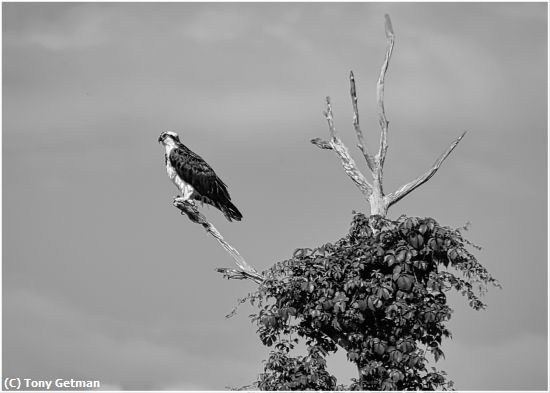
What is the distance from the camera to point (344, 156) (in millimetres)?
18312

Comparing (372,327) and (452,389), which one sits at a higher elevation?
(372,327)

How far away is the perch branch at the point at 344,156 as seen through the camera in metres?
18.0

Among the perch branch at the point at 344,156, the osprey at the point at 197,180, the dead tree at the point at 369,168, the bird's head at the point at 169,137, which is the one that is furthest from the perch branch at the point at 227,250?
the bird's head at the point at 169,137

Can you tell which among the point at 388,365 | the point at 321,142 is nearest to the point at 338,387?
the point at 388,365

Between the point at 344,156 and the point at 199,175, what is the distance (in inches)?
161

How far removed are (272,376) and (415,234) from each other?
2.94 m

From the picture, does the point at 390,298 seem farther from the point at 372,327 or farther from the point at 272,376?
the point at 272,376

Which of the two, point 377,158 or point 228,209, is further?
point 228,209

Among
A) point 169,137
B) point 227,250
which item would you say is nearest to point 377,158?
point 227,250

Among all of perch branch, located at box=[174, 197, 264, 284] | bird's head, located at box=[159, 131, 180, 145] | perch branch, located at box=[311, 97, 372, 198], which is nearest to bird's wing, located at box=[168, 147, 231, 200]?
bird's head, located at box=[159, 131, 180, 145]

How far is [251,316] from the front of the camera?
16.1m

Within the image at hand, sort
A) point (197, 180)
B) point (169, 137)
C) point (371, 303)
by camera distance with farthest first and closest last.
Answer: point (169, 137)
point (197, 180)
point (371, 303)

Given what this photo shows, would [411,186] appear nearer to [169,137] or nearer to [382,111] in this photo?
[382,111]

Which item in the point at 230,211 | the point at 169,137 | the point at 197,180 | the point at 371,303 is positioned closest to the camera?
the point at 371,303
